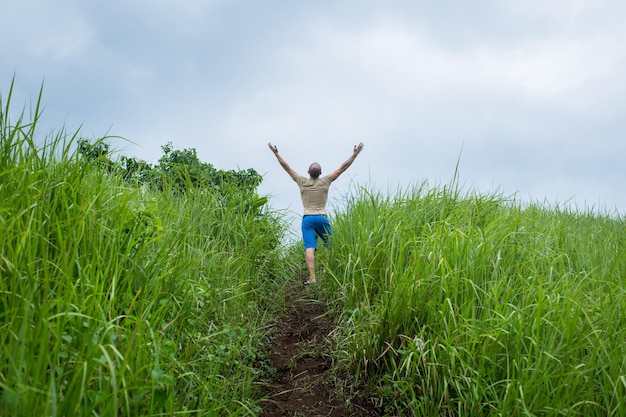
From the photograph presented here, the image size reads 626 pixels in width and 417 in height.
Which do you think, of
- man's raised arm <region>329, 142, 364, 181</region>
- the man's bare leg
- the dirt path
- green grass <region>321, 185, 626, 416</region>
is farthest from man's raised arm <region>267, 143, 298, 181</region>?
green grass <region>321, 185, 626, 416</region>

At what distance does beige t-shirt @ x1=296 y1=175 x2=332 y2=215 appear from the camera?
819 cm

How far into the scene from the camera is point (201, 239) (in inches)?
253

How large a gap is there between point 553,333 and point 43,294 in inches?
143

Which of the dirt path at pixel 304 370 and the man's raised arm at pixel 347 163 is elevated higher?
the man's raised arm at pixel 347 163

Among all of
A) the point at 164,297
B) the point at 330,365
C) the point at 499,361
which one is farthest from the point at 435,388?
the point at 164,297

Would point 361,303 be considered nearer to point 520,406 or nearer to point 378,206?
point 520,406

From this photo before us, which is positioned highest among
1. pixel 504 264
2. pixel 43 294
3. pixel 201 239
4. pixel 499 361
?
pixel 201 239

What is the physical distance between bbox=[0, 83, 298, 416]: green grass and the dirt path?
23 cm

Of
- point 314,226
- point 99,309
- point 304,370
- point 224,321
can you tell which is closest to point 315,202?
point 314,226

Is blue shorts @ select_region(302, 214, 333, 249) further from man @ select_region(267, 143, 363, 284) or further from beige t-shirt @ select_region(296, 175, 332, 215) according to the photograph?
beige t-shirt @ select_region(296, 175, 332, 215)

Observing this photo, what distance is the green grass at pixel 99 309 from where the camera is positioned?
8.34 ft

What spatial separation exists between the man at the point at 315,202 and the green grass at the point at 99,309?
2.17 meters

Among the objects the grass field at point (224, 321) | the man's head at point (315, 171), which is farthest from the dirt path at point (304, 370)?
the man's head at point (315, 171)

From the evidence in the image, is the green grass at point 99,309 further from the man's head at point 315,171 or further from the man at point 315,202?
the man's head at point 315,171
